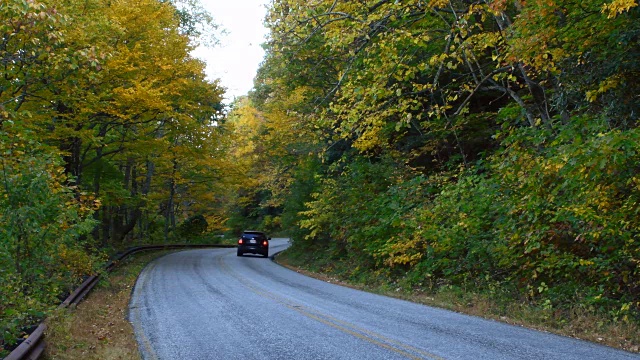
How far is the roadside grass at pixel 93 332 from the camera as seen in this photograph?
20.8ft

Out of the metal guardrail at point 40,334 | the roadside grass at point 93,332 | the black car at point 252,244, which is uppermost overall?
the black car at point 252,244

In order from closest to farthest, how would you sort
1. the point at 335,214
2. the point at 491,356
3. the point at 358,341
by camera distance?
the point at 491,356
the point at 358,341
the point at 335,214

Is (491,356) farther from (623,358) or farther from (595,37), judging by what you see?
(595,37)

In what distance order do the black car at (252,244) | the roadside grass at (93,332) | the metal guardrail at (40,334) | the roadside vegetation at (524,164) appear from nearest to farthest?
the metal guardrail at (40,334), the roadside grass at (93,332), the roadside vegetation at (524,164), the black car at (252,244)

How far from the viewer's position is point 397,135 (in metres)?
19.1

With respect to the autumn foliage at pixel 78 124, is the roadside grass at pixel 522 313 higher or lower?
lower

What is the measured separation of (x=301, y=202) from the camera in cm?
2572

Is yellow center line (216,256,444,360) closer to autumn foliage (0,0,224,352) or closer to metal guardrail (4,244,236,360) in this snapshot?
metal guardrail (4,244,236,360)

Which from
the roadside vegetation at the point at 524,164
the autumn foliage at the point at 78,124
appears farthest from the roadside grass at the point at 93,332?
the roadside vegetation at the point at 524,164

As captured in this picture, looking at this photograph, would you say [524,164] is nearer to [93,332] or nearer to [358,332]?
[358,332]

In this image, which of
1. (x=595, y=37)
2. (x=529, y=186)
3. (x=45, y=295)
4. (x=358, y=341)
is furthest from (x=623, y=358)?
(x=45, y=295)

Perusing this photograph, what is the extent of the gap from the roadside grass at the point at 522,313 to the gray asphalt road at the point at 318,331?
0.54 meters

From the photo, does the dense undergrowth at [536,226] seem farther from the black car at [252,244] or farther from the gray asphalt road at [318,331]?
the black car at [252,244]

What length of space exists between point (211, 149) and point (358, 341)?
1776cm
